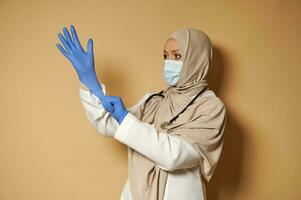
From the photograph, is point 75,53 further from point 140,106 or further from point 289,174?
point 289,174

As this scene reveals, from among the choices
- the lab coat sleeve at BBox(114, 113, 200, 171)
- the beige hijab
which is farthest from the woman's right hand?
the beige hijab

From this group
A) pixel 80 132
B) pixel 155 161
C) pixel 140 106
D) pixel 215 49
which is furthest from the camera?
pixel 215 49

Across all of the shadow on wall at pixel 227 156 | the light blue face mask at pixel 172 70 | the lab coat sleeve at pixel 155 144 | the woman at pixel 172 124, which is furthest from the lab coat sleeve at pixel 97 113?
the shadow on wall at pixel 227 156

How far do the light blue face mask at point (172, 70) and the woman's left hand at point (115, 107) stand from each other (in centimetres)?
24

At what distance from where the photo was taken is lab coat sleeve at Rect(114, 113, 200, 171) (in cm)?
128

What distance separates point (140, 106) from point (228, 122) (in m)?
0.53

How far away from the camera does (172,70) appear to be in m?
1.44

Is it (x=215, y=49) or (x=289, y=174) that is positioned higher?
(x=215, y=49)

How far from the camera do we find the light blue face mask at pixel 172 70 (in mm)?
1429

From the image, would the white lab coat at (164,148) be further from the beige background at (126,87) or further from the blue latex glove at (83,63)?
the beige background at (126,87)

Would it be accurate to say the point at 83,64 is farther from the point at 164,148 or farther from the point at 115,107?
the point at 164,148

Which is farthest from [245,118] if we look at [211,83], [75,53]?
[75,53]

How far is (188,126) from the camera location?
1368 mm

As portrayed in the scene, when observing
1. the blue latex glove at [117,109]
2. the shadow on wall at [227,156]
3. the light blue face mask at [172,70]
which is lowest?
the shadow on wall at [227,156]
